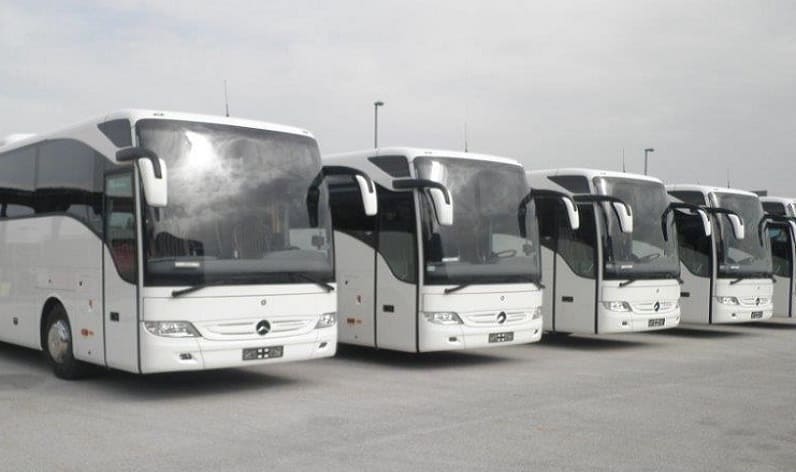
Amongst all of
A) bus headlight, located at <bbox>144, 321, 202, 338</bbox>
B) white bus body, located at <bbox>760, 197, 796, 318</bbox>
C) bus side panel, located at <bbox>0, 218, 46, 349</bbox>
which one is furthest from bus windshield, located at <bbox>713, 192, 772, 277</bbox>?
bus side panel, located at <bbox>0, 218, 46, 349</bbox>

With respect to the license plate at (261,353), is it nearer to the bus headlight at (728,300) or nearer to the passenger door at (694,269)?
the passenger door at (694,269)

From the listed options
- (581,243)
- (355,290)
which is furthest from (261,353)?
(581,243)

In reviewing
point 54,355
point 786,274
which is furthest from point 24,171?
point 786,274

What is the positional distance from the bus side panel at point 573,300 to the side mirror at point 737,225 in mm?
3701

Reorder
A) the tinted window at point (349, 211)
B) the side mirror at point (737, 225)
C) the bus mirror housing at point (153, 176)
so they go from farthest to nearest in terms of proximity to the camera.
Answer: the side mirror at point (737, 225), the tinted window at point (349, 211), the bus mirror housing at point (153, 176)

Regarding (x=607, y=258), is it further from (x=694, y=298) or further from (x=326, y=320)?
(x=326, y=320)

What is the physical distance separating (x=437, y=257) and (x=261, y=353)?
324 cm

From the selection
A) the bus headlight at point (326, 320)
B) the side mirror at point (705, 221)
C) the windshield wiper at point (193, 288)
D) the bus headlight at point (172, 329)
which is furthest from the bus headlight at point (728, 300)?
the bus headlight at point (172, 329)

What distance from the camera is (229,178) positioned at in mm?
10609

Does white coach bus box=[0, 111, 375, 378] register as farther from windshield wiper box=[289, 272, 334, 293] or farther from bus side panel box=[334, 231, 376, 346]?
bus side panel box=[334, 231, 376, 346]

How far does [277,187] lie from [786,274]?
14518mm

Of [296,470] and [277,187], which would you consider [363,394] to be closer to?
[277,187]

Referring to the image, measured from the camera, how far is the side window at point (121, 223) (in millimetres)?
10180

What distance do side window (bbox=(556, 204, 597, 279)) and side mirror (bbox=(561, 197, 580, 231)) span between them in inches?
27.7
